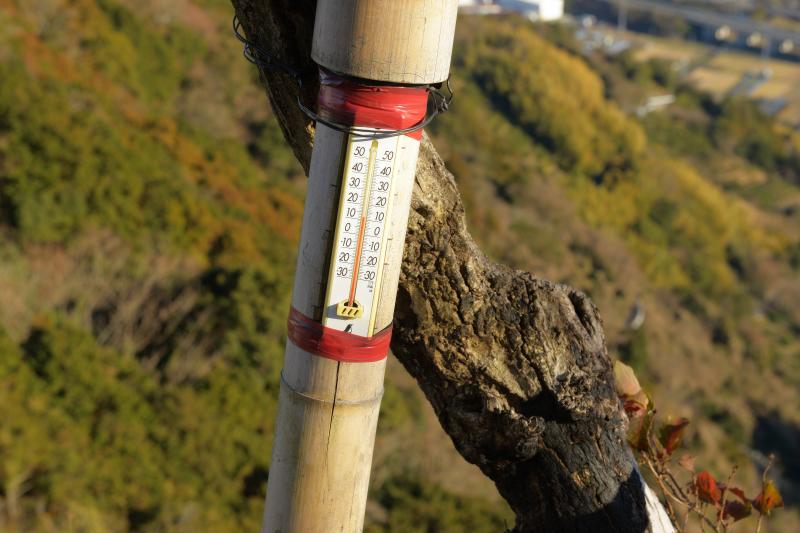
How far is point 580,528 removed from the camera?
2.21 metres

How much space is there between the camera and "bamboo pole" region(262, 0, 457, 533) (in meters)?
1.47

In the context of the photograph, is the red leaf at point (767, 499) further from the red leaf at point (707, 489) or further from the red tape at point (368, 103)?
the red tape at point (368, 103)

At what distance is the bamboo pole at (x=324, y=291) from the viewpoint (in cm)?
147

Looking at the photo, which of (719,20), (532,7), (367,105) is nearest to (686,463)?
(367,105)

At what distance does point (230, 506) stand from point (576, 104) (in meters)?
25.8

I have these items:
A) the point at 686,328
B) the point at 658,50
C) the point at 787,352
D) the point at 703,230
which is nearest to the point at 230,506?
the point at 686,328

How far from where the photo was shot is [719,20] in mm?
47500

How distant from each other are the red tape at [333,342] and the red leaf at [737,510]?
110cm

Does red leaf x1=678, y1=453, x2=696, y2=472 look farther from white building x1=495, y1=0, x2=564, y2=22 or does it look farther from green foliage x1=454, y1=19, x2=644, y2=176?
white building x1=495, y1=0, x2=564, y2=22

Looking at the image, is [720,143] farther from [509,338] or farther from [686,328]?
[509,338]

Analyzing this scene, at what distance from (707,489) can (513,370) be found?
0.58 m

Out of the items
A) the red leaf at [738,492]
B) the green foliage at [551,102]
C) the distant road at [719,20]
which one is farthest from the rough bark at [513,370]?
the distant road at [719,20]

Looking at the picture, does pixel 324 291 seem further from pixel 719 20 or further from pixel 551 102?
pixel 719 20

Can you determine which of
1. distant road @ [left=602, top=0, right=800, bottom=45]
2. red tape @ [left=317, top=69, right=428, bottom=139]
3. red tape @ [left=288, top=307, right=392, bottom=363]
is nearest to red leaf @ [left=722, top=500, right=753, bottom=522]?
red tape @ [left=288, top=307, right=392, bottom=363]
